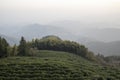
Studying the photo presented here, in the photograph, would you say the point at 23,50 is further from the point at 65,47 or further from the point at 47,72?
the point at 47,72

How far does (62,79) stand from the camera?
66.8 meters

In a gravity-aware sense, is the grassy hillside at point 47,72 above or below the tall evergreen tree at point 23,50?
below

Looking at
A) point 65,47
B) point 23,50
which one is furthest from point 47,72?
point 65,47

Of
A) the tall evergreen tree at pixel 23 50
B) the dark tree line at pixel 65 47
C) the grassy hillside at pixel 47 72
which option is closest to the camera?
the grassy hillside at pixel 47 72

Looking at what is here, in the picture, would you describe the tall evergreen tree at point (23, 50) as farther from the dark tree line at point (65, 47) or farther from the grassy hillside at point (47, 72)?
the dark tree line at point (65, 47)

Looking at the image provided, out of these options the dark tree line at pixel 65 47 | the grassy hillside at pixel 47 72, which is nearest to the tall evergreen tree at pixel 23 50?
the grassy hillside at pixel 47 72

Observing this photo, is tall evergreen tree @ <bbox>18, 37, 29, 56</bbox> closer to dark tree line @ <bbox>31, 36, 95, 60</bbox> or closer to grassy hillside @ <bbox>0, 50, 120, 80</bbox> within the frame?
grassy hillside @ <bbox>0, 50, 120, 80</bbox>

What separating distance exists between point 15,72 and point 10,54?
1118 inches

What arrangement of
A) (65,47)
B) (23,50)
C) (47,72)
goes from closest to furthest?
(47,72), (23,50), (65,47)

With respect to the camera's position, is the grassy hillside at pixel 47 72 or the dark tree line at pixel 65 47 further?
the dark tree line at pixel 65 47

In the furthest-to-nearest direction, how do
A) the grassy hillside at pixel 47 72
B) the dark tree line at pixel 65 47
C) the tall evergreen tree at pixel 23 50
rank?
the dark tree line at pixel 65 47
the tall evergreen tree at pixel 23 50
the grassy hillside at pixel 47 72

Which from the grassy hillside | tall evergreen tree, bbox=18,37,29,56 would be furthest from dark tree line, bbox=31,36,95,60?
the grassy hillside

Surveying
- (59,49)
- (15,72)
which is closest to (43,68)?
(15,72)

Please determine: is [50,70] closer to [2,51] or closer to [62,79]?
[62,79]
